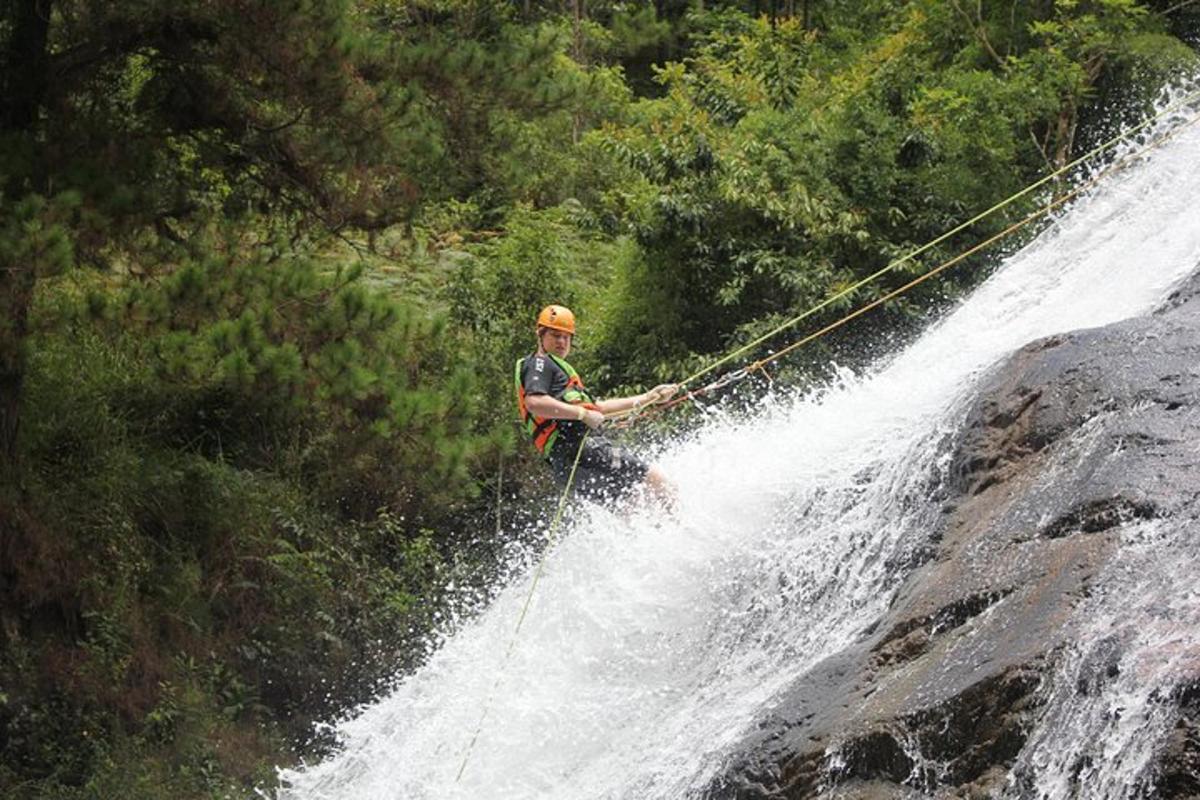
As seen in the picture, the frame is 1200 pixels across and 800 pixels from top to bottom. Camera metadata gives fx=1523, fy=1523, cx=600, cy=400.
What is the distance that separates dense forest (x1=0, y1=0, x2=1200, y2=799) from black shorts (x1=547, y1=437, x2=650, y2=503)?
1726 millimetres

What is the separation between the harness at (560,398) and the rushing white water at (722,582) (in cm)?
77

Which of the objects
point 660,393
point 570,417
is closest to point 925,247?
point 660,393

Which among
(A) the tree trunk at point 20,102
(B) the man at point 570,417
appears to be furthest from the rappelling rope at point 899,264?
(A) the tree trunk at point 20,102

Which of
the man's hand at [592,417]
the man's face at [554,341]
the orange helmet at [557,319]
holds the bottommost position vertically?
the man's hand at [592,417]

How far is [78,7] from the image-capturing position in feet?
35.7

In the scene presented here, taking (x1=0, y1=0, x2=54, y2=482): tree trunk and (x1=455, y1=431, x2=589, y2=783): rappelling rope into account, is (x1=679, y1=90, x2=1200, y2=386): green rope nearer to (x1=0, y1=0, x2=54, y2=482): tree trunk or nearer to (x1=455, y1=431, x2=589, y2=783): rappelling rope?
(x1=455, y1=431, x2=589, y2=783): rappelling rope

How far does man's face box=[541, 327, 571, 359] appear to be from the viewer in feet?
30.3

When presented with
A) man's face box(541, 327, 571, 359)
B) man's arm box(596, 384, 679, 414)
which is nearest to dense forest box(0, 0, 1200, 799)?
man's face box(541, 327, 571, 359)

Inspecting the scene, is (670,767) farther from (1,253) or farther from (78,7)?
(78,7)

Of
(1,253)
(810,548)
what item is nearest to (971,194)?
(810,548)

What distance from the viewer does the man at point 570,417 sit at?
9188mm

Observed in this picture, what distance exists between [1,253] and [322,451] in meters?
5.00

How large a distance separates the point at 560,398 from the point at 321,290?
2.52 metres

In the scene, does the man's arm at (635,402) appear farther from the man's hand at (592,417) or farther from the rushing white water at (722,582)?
the rushing white water at (722,582)
